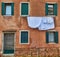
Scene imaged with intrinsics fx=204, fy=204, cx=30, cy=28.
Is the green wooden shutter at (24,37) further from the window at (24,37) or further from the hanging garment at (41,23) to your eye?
the hanging garment at (41,23)

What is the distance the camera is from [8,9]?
21.8 meters

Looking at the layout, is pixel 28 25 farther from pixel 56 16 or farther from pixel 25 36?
pixel 56 16

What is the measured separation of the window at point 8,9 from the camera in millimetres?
21594

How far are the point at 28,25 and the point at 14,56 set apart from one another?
11.6 ft

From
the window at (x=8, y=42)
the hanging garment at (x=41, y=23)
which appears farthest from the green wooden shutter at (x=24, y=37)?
the window at (x=8, y=42)

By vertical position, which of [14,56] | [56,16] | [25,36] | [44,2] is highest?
[44,2]

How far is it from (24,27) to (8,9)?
260cm

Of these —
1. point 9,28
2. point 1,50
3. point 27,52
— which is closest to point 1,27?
point 9,28

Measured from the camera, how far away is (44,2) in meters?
22.0

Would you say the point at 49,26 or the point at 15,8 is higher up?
the point at 15,8

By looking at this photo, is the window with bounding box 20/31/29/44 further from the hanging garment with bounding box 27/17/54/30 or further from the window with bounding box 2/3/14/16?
the window with bounding box 2/3/14/16

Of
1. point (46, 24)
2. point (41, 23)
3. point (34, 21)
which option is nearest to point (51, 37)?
point (46, 24)

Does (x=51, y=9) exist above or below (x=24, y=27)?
above

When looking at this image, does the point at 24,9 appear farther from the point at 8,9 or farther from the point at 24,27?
the point at 24,27
